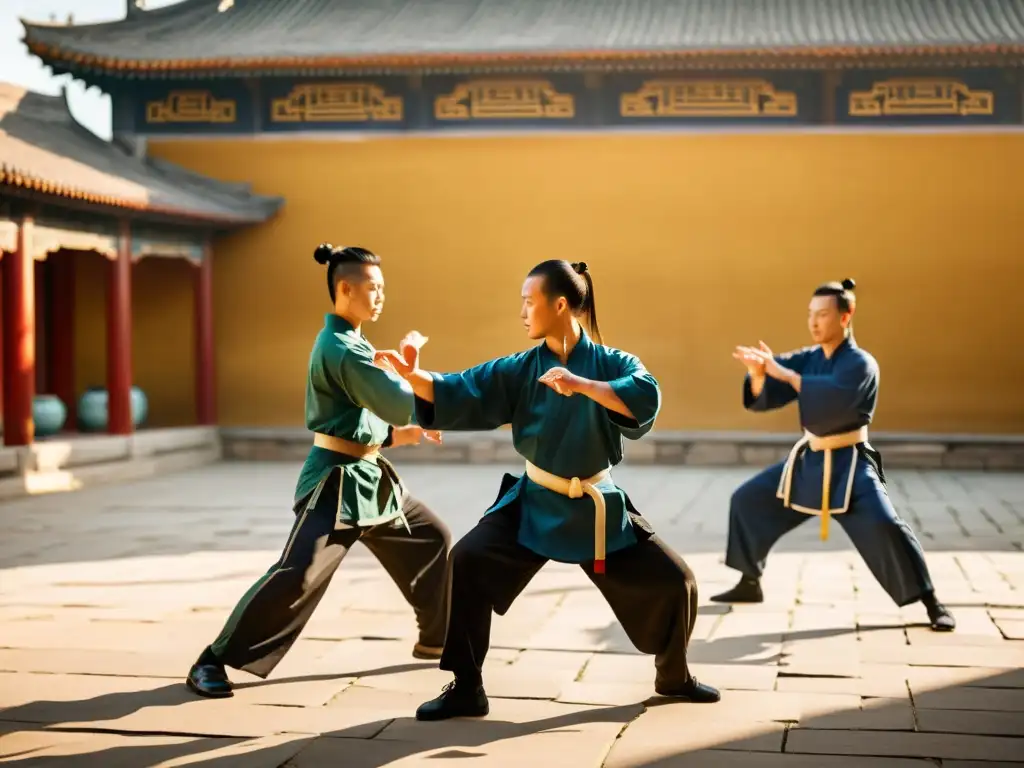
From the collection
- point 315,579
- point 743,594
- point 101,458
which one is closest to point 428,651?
point 315,579

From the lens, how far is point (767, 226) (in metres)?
11.0

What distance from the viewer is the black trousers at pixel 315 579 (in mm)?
3723

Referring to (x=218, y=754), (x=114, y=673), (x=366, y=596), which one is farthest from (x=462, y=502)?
(x=218, y=754)

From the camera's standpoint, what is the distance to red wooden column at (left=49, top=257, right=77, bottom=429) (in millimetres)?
11727

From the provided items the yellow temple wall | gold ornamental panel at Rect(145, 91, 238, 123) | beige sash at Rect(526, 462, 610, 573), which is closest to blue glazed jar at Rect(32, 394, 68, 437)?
the yellow temple wall

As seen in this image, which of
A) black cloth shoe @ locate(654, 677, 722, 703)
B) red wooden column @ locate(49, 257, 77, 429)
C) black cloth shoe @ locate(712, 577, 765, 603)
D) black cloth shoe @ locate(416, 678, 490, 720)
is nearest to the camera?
black cloth shoe @ locate(416, 678, 490, 720)

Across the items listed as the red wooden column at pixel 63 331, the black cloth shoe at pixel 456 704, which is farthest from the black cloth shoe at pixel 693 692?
the red wooden column at pixel 63 331

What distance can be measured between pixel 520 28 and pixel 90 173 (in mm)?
Answer: 4031

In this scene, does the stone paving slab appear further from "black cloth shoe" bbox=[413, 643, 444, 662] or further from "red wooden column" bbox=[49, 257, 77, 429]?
"red wooden column" bbox=[49, 257, 77, 429]

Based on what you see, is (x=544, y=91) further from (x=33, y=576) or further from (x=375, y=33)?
(x=33, y=576)

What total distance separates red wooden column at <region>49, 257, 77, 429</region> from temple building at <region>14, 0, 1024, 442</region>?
0.17 feet

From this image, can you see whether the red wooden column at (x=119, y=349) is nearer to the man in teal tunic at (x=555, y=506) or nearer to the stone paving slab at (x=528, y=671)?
the stone paving slab at (x=528, y=671)

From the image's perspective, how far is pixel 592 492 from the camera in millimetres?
3566

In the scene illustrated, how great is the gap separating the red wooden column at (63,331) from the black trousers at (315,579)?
27.4 ft
